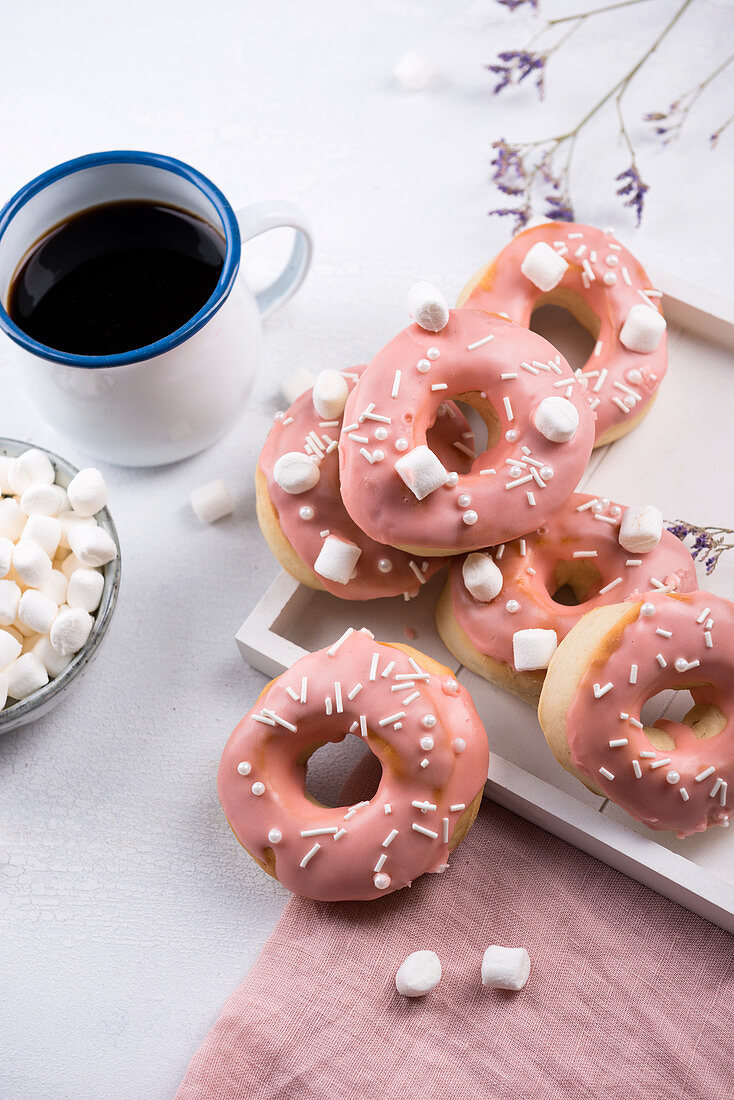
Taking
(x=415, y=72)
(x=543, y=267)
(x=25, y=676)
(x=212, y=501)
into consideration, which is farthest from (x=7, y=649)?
(x=415, y=72)

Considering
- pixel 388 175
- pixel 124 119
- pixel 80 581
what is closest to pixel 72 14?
pixel 124 119

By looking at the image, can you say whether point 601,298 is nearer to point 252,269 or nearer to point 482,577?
point 482,577

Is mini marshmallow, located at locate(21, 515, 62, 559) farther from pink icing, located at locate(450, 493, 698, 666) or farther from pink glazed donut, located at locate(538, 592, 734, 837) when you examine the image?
pink glazed donut, located at locate(538, 592, 734, 837)

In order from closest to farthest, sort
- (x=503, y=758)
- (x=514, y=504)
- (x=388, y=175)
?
(x=514, y=504)
(x=503, y=758)
(x=388, y=175)

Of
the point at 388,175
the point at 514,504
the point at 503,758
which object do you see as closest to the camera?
the point at 514,504

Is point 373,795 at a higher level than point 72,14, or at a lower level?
lower

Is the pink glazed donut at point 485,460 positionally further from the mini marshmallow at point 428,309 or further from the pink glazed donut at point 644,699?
the pink glazed donut at point 644,699

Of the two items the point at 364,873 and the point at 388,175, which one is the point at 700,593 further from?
the point at 388,175
